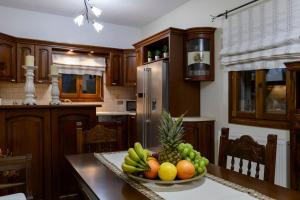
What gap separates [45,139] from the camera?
8.55ft

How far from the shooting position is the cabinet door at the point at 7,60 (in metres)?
4.18

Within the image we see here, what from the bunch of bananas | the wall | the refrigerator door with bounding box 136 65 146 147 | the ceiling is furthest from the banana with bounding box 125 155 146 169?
the ceiling

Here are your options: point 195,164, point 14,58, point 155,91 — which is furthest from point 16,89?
point 195,164

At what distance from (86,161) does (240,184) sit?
1.02 m

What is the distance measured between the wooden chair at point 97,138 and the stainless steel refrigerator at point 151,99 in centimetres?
152

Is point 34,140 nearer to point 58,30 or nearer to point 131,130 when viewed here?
point 131,130

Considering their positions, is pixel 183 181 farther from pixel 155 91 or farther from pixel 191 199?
pixel 155 91

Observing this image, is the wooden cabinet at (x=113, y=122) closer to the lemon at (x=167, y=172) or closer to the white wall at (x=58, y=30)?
the white wall at (x=58, y=30)

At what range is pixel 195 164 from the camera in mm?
1367

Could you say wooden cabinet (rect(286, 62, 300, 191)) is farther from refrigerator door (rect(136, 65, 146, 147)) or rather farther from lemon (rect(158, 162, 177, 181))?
refrigerator door (rect(136, 65, 146, 147))

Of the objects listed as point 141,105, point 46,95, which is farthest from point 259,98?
point 46,95

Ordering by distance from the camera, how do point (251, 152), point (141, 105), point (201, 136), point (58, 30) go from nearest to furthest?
1. point (251, 152)
2. point (201, 136)
3. point (141, 105)
4. point (58, 30)

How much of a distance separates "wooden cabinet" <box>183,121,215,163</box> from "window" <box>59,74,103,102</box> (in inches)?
106

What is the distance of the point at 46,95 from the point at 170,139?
425cm
